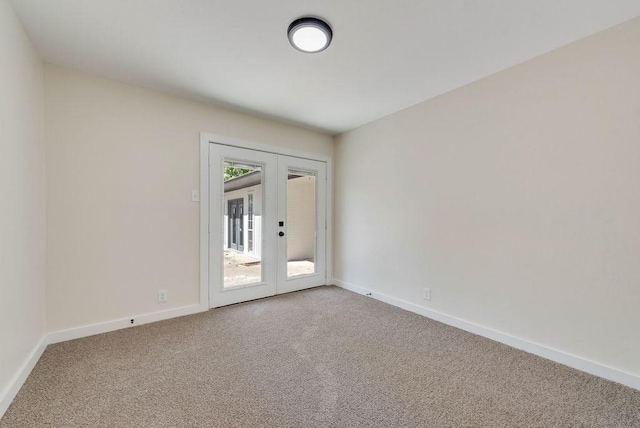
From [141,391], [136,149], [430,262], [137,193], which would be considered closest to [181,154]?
[136,149]

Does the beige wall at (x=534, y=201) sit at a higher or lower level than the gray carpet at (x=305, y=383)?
higher

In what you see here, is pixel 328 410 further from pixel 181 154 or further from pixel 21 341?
pixel 181 154

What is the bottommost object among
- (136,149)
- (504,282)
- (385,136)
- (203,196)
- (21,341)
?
(21,341)

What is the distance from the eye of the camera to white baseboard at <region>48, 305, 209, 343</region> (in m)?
2.44

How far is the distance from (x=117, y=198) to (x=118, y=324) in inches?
48.4

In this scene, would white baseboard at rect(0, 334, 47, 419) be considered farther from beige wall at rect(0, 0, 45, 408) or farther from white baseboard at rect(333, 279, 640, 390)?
white baseboard at rect(333, 279, 640, 390)

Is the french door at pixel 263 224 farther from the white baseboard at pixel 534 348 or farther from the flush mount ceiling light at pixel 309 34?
the flush mount ceiling light at pixel 309 34

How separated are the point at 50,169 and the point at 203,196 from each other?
4.24ft

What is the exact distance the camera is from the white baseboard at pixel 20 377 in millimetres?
1585

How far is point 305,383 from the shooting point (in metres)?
1.87

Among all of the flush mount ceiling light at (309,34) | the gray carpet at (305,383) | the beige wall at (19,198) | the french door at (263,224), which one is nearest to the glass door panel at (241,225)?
the french door at (263,224)

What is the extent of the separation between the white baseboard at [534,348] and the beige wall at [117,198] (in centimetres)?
261

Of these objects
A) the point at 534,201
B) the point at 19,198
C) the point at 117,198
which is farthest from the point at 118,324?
the point at 534,201

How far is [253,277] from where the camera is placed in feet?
12.2
